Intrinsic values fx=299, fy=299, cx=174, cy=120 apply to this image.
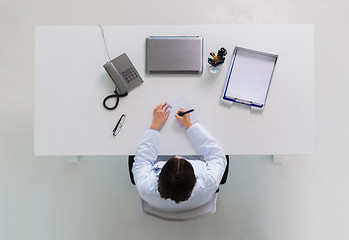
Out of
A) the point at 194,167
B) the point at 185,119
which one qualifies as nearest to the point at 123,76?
the point at 185,119

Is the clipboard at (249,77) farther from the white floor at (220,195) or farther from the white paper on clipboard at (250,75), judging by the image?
the white floor at (220,195)

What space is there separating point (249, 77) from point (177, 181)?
633 mm

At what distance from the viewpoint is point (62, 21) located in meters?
2.14

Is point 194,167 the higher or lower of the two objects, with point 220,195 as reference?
higher

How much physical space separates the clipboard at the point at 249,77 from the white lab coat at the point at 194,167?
22 centimetres

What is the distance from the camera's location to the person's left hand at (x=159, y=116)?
4.55ft

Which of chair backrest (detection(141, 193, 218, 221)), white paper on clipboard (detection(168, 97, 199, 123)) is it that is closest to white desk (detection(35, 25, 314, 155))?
white paper on clipboard (detection(168, 97, 199, 123))

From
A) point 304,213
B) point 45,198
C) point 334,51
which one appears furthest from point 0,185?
point 334,51

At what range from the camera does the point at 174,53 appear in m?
1.39

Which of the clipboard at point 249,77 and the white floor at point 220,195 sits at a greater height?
the clipboard at point 249,77

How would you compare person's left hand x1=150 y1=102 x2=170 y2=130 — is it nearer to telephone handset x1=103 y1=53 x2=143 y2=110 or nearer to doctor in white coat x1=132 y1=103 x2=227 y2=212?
doctor in white coat x1=132 y1=103 x2=227 y2=212

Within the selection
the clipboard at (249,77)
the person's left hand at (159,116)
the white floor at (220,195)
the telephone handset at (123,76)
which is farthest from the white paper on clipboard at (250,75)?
the white floor at (220,195)

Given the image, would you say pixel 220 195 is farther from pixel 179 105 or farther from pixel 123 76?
pixel 123 76

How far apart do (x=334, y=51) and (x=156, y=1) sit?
4.30 feet
